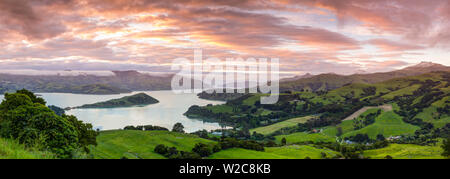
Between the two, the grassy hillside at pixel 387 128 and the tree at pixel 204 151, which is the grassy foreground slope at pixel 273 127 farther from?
the tree at pixel 204 151

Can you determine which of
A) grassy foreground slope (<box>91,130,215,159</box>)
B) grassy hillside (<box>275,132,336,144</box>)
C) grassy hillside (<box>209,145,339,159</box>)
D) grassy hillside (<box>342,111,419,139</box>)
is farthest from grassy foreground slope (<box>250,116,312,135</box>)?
grassy foreground slope (<box>91,130,215,159</box>)

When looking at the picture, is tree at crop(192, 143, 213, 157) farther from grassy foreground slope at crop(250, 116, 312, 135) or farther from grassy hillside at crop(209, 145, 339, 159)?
grassy foreground slope at crop(250, 116, 312, 135)

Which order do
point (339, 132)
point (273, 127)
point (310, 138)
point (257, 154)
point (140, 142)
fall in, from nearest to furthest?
point (257, 154) → point (140, 142) → point (310, 138) → point (339, 132) → point (273, 127)

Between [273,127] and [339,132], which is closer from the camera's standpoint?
[339,132]

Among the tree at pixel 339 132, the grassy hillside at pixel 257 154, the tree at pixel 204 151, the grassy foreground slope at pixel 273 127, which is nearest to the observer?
the grassy hillside at pixel 257 154

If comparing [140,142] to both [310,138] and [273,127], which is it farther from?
[273,127]

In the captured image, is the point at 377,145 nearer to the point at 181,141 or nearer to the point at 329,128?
the point at 329,128

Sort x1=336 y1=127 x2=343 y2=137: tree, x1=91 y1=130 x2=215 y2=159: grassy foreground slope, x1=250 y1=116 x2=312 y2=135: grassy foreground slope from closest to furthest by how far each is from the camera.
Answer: x1=91 y1=130 x2=215 y2=159: grassy foreground slope < x1=336 y1=127 x2=343 y2=137: tree < x1=250 y1=116 x2=312 y2=135: grassy foreground slope

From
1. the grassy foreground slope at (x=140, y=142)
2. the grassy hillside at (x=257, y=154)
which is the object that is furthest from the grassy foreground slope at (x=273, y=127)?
Answer: the grassy foreground slope at (x=140, y=142)

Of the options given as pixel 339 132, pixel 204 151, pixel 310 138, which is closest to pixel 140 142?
pixel 204 151

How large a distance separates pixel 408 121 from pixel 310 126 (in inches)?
1991

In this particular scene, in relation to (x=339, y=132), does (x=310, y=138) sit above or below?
above

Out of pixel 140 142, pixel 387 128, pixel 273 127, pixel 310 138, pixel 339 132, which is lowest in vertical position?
pixel 273 127

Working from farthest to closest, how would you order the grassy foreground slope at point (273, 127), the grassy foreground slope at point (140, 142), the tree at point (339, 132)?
the grassy foreground slope at point (273, 127), the tree at point (339, 132), the grassy foreground slope at point (140, 142)
